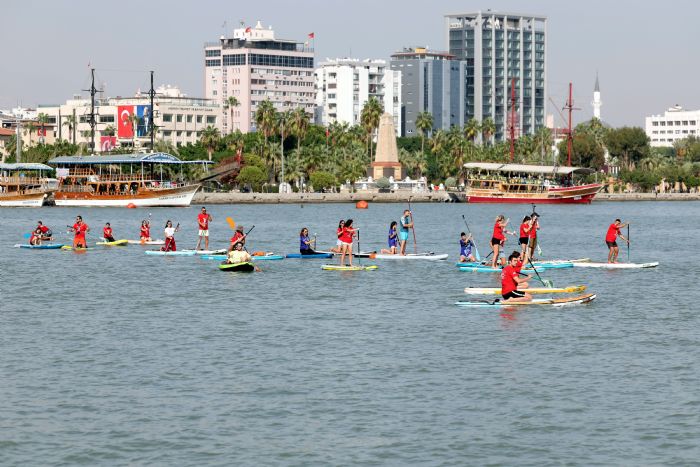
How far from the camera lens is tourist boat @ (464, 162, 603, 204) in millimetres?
170375

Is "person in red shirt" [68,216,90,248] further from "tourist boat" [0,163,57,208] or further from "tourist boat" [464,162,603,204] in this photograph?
"tourist boat" [464,162,603,204]

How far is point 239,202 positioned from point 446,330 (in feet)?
453

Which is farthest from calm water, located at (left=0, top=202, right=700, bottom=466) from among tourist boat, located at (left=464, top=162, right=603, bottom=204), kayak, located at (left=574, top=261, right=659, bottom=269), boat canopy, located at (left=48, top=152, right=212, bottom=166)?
tourist boat, located at (left=464, top=162, right=603, bottom=204)

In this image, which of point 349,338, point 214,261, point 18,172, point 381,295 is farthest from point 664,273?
point 18,172

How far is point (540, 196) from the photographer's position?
563 feet

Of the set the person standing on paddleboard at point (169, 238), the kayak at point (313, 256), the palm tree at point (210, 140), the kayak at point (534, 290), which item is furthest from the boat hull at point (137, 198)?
the kayak at point (534, 290)

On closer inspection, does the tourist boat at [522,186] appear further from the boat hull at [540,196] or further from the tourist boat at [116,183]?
the tourist boat at [116,183]

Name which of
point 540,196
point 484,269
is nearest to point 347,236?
point 484,269

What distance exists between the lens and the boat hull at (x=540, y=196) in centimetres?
17075

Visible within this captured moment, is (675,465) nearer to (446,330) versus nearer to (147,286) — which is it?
(446,330)

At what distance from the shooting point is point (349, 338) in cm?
3384

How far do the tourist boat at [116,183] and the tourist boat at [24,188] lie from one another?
2.12 metres

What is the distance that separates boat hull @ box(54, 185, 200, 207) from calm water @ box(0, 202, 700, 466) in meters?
88.9

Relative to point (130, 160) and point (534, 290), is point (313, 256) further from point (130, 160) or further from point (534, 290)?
point (130, 160)
